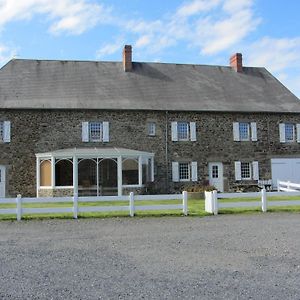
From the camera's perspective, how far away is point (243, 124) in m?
25.4

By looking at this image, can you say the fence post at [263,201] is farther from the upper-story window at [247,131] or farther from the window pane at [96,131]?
the window pane at [96,131]

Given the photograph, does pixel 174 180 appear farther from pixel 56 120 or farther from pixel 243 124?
pixel 56 120

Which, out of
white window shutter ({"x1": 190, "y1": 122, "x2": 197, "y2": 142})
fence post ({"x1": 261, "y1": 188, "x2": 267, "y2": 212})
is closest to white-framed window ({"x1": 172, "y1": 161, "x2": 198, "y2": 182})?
white window shutter ({"x1": 190, "y1": 122, "x2": 197, "y2": 142})

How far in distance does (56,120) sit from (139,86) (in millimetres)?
5508

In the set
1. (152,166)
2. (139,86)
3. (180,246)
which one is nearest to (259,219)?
(180,246)

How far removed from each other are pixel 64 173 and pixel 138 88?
6.96m

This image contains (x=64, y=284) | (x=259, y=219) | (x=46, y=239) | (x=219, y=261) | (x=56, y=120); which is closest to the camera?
(x=64, y=284)

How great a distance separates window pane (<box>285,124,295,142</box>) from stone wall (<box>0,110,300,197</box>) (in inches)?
15.1

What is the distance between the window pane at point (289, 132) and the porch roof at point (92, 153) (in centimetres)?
883

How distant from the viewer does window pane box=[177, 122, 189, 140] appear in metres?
24.7

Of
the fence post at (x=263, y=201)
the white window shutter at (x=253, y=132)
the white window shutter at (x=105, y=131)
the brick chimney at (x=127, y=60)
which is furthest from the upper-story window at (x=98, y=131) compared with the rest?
the fence post at (x=263, y=201)

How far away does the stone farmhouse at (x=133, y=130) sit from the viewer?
22656mm

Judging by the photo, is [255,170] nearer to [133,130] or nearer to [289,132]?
[289,132]

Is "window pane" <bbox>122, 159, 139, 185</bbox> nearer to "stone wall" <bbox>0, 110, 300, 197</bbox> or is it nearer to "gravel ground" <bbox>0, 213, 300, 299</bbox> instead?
"stone wall" <bbox>0, 110, 300, 197</bbox>
